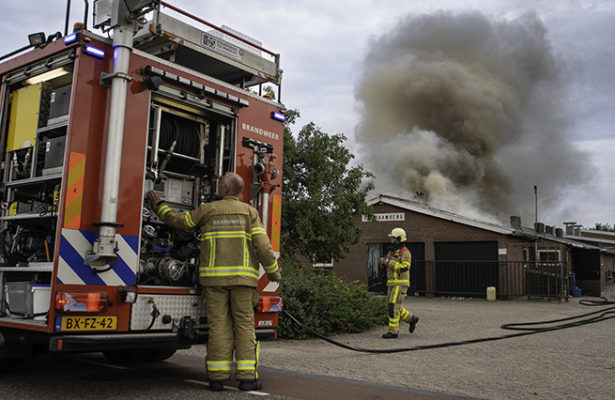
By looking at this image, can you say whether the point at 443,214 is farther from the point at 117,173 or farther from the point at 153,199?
the point at 117,173

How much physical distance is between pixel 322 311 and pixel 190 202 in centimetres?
451

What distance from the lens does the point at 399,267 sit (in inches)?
374

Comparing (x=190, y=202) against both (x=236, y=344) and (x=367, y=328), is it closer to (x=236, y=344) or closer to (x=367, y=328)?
(x=236, y=344)

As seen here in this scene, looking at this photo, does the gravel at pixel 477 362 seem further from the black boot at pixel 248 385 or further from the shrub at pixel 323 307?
the black boot at pixel 248 385

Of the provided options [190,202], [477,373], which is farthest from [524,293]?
[190,202]

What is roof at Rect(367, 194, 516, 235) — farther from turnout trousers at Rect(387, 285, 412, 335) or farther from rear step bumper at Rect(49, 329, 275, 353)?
rear step bumper at Rect(49, 329, 275, 353)

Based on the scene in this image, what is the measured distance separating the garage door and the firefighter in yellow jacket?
58.1ft

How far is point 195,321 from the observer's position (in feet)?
17.1

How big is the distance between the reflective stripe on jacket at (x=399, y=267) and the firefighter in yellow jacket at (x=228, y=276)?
466 centimetres

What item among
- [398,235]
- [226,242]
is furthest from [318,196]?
[226,242]

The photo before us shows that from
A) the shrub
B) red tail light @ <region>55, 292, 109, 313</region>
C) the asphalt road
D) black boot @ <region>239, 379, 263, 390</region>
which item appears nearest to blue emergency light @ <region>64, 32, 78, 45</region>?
red tail light @ <region>55, 292, 109, 313</region>

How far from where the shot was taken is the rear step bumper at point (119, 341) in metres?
4.19

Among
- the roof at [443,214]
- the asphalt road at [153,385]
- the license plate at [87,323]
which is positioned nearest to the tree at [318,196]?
the roof at [443,214]

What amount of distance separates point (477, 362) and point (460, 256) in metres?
16.4
